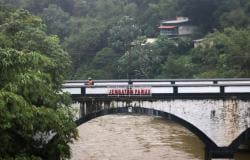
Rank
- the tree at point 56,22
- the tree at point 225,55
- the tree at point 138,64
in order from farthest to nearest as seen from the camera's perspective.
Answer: the tree at point 56,22, the tree at point 138,64, the tree at point 225,55

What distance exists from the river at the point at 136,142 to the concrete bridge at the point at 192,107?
4.10 metres

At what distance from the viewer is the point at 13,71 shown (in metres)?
12.6

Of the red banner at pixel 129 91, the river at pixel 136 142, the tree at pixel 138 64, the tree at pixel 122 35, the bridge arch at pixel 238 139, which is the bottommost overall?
the river at pixel 136 142

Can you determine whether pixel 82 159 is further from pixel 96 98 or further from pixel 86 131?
pixel 86 131

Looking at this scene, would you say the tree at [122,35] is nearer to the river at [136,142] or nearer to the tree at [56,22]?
the tree at [56,22]

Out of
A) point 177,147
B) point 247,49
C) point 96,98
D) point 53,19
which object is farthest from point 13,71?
point 53,19

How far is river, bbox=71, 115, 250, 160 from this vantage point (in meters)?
25.6

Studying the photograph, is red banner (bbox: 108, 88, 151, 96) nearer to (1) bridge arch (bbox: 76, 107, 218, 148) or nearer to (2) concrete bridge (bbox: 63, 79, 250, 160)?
(2) concrete bridge (bbox: 63, 79, 250, 160)

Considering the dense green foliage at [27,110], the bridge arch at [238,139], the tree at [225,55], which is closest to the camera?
the dense green foliage at [27,110]

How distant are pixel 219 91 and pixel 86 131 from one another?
14165mm

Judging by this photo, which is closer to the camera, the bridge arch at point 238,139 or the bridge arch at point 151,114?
the bridge arch at point 151,114

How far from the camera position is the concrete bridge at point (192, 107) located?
20609mm

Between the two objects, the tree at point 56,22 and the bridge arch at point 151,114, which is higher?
the tree at point 56,22

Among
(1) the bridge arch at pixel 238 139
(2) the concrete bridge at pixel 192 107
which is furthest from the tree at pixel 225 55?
(2) the concrete bridge at pixel 192 107
